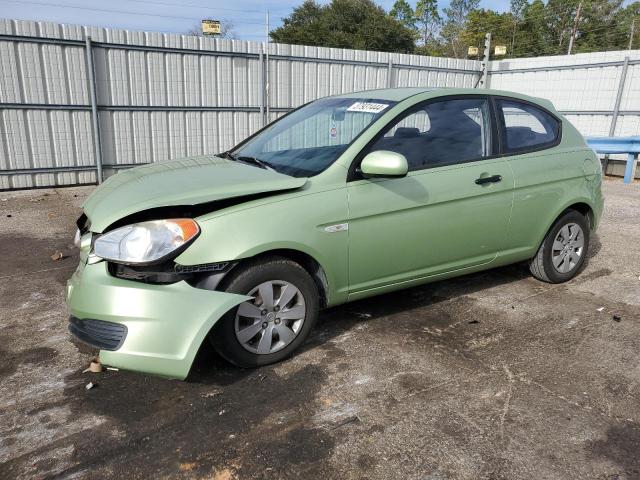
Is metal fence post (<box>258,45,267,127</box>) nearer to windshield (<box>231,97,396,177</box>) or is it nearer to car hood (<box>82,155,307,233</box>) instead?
windshield (<box>231,97,396,177</box>)

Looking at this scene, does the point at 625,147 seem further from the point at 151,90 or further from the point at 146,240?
the point at 146,240

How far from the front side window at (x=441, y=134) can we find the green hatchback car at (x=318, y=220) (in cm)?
1

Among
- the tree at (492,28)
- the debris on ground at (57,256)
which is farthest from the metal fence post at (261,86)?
the tree at (492,28)

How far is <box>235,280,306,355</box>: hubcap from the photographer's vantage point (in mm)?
2936

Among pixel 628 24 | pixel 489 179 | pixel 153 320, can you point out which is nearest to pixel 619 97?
pixel 489 179

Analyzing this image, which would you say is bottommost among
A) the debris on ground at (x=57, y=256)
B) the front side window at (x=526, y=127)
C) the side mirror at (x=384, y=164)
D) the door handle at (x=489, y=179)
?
the debris on ground at (x=57, y=256)

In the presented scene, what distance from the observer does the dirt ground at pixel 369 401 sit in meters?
2.34

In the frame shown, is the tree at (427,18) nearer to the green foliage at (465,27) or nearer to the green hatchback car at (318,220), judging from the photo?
the green foliage at (465,27)

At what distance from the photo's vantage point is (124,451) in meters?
2.40

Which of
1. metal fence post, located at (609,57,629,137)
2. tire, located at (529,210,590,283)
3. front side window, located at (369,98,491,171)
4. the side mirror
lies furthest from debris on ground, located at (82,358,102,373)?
metal fence post, located at (609,57,629,137)

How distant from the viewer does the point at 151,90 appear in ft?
31.0

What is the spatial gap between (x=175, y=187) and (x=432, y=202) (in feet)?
5.59

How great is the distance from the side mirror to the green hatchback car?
0.01 metres

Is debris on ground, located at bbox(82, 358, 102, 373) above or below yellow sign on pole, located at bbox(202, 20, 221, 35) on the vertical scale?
below
